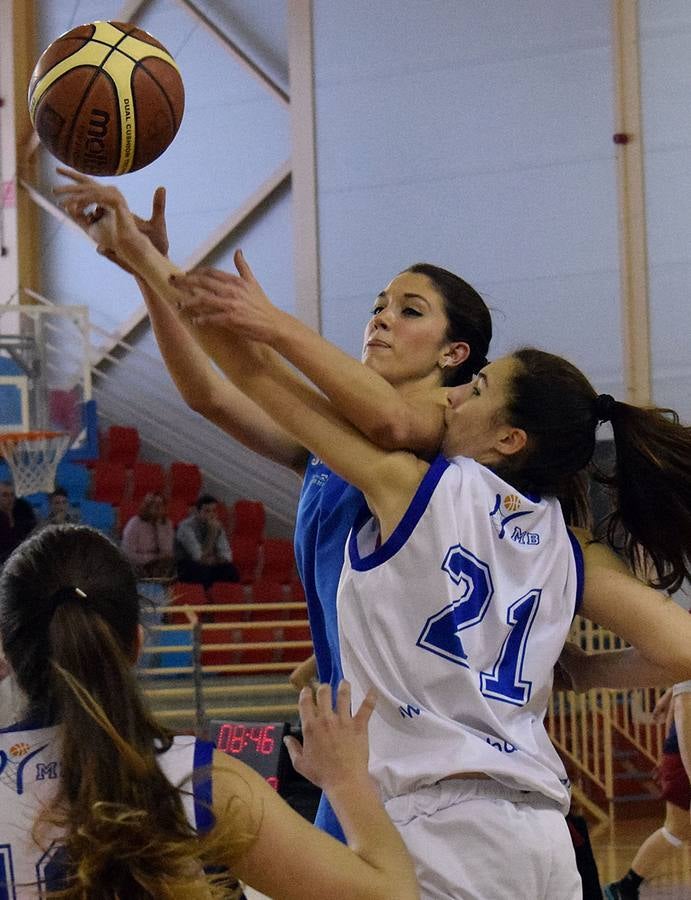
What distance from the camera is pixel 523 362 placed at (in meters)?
2.51

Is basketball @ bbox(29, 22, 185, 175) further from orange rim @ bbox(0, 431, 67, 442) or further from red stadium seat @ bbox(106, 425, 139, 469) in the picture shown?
red stadium seat @ bbox(106, 425, 139, 469)

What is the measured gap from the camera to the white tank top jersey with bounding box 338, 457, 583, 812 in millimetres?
2227

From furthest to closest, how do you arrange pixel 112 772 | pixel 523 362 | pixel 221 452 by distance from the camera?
pixel 221 452 < pixel 523 362 < pixel 112 772

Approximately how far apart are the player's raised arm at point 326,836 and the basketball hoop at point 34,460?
8367 millimetres

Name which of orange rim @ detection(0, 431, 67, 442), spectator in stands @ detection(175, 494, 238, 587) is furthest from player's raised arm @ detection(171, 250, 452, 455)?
spectator in stands @ detection(175, 494, 238, 587)

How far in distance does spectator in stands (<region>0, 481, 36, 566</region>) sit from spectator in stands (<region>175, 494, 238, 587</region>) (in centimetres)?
131

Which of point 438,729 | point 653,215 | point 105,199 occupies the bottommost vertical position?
point 438,729

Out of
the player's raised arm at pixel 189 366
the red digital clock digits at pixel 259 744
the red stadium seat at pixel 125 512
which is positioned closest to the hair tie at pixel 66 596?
the player's raised arm at pixel 189 366

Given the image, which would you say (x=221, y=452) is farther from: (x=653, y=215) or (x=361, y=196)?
(x=653, y=215)

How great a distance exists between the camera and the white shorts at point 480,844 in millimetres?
2166

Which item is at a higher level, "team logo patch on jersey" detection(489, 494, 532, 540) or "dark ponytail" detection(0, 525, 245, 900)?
"team logo patch on jersey" detection(489, 494, 532, 540)

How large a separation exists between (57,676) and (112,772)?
0.15 meters

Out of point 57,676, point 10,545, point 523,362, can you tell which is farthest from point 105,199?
point 10,545

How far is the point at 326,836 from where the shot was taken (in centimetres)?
171
